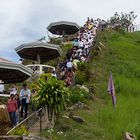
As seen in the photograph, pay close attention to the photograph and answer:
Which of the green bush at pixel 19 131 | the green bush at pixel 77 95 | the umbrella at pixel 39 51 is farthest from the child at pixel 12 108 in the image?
the umbrella at pixel 39 51

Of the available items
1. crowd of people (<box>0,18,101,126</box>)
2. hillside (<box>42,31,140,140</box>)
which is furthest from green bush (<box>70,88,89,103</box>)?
crowd of people (<box>0,18,101,126</box>)

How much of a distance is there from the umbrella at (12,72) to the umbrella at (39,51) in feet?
51.6

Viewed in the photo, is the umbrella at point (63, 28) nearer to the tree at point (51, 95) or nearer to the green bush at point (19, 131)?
the tree at point (51, 95)

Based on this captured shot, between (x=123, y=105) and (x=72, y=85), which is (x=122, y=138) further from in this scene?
(x=72, y=85)

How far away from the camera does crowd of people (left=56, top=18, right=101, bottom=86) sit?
3506 cm

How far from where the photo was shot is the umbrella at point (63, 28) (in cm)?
6500

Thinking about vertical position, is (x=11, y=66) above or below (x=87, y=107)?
above

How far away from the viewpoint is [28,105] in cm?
2712

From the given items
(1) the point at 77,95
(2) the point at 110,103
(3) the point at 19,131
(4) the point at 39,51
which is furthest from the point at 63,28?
(3) the point at 19,131

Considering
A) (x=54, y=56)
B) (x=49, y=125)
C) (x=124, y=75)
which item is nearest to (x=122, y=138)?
(x=49, y=125)

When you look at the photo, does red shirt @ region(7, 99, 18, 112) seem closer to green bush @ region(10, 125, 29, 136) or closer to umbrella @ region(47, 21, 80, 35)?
green bush @ region(10, 125, 29, 136)

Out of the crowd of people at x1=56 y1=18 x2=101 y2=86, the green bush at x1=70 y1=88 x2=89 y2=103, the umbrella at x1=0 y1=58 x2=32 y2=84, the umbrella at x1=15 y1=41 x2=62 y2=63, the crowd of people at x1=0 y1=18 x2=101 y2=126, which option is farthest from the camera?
the umbrella at x1=15 y1=41 x2=62 y2=63

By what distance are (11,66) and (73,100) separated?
3.96m

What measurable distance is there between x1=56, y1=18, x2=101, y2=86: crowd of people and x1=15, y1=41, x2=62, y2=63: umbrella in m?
1.61
